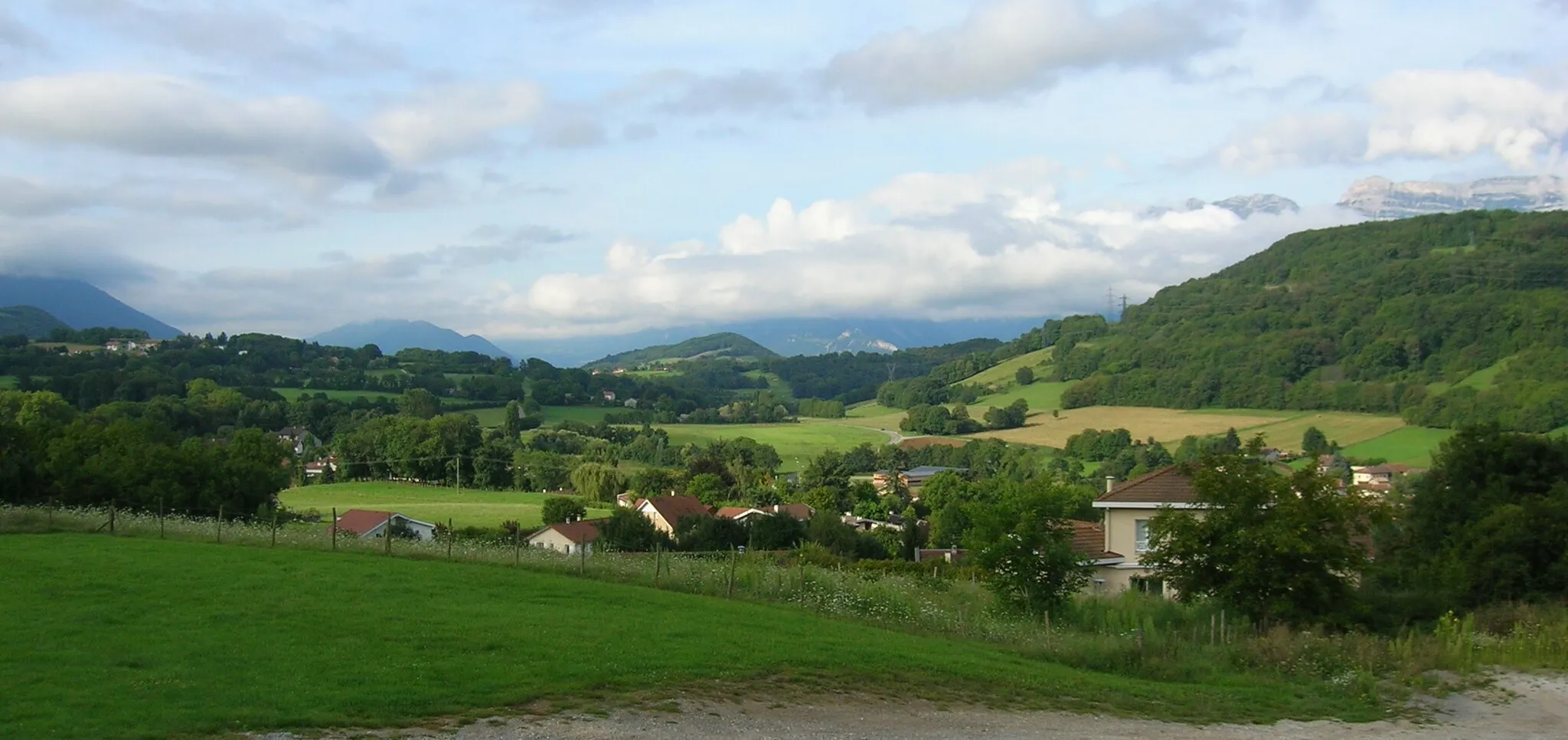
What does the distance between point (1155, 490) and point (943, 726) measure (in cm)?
3149

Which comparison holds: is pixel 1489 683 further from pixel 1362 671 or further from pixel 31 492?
pixel 31 492

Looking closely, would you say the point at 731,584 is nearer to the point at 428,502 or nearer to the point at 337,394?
the point at 428,502

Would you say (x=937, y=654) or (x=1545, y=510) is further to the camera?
(x=1545, y=510)

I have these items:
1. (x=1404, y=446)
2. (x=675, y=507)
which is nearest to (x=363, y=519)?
(x=675, y=507)

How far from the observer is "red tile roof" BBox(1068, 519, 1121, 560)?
4266 cm

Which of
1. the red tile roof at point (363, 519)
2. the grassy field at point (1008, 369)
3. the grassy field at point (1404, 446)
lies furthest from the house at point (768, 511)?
the grassy field at point (1008, 369)

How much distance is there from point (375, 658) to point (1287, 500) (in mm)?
20374

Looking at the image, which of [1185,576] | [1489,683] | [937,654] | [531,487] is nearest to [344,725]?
[937,654]

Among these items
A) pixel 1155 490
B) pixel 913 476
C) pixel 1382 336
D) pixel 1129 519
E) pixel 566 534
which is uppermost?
pixel 1382 336

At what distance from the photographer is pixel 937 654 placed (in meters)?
19.1

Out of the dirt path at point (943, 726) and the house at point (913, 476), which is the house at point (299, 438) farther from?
the dirt path at point (943, 726)

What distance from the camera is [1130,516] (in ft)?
143

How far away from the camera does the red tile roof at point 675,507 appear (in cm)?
6925

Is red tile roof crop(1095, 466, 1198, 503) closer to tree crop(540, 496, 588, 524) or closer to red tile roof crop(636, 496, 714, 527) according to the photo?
red tile roof crop(636, 496, 714, 527)
